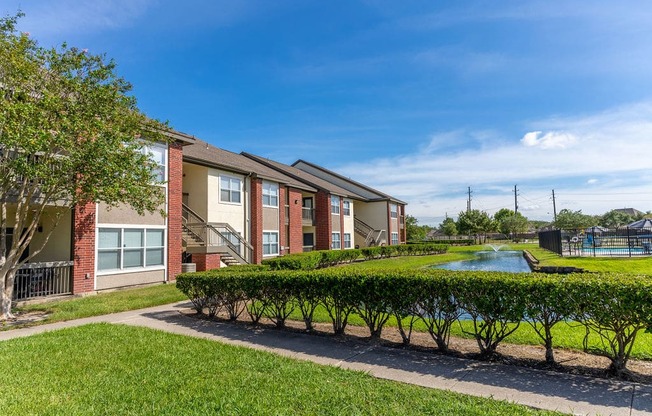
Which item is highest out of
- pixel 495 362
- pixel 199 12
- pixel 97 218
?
pixel 199 12

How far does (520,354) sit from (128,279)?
13.6 metres

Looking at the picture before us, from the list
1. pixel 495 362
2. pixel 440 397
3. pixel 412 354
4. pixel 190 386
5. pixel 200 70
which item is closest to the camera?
pixel 440 397

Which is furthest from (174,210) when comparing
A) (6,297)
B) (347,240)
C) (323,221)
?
(347,240)

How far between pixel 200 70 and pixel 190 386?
527 inches

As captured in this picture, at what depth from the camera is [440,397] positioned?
4.00 metres

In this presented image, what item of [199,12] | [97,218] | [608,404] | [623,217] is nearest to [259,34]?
[199,12]

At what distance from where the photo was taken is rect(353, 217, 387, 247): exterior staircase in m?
37.7

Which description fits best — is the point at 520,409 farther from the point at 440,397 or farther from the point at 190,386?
the point at 190,386

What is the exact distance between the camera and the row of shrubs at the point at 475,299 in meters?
4.57

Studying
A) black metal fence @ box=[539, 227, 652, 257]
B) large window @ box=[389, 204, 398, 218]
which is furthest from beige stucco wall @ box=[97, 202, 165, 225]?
large window @ box=[389, 204, 398, 218]

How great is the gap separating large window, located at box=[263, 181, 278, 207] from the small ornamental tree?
12.5 m

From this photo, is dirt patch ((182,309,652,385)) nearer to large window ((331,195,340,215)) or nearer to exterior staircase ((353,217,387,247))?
large window ((331,195,340,215))

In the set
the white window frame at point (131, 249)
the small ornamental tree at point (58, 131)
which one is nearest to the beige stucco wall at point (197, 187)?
the white window frame at point (131, 249)

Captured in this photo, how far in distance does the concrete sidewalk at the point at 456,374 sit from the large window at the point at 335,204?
24.1 metres
